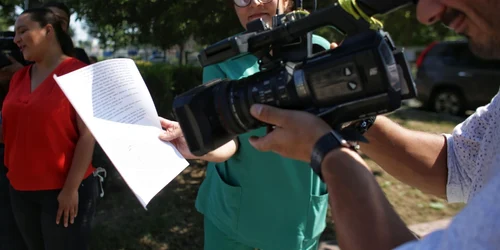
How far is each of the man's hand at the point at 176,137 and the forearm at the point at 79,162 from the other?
780 mm

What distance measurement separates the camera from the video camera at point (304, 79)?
1.09 meters

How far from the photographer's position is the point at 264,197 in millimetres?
1824

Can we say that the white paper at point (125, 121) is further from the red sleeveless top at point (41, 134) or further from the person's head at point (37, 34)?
the person's head at point (37, 34)

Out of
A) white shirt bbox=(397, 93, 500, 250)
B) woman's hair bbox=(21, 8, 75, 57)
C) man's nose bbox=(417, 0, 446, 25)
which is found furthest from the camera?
woman's hair bbox=(21, 8, 75, 57)

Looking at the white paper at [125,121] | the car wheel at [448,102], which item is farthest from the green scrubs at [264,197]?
the car wheel at [448,102]

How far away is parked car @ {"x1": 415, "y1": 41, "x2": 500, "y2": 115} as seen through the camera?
8.80 metres

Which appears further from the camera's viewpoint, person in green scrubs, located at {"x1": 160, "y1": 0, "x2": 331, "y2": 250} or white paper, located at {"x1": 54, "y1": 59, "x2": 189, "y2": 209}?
person in green scrubs, located at {"x1": 160, "y1": 0, "x2": 331, "y2": 250}

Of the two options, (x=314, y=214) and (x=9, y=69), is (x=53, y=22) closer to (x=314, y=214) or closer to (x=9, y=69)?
(x=9, y=69)

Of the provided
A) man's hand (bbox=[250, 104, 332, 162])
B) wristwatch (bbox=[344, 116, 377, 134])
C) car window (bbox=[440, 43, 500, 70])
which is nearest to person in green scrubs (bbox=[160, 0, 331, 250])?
wristwatch (bbox=[344, 116, 377, 134])

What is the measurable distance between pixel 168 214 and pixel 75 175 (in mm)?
A: 1793

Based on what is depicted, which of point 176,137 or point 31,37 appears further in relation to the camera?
point 31,37

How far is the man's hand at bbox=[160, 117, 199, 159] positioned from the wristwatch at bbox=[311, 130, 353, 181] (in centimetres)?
65

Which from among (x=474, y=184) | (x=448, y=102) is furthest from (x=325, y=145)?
(x=448, y=102)

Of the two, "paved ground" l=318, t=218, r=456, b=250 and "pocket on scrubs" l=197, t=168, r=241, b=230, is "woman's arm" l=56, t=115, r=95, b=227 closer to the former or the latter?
"pocket on scrubs" l=197, t=168, r=241, b=230
